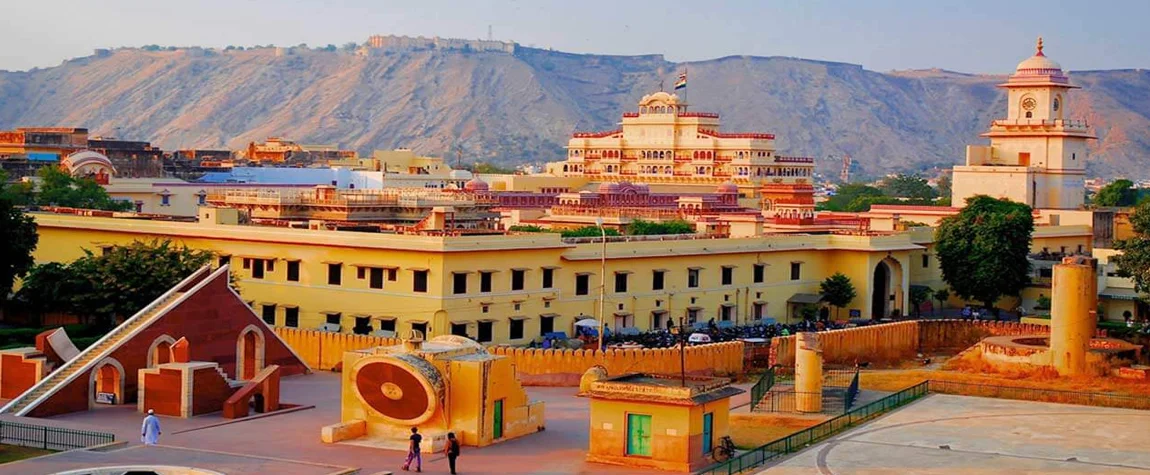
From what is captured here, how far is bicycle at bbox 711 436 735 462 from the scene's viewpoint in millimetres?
34906

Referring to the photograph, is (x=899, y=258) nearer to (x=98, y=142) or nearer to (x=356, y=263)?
(x=356, y=263)

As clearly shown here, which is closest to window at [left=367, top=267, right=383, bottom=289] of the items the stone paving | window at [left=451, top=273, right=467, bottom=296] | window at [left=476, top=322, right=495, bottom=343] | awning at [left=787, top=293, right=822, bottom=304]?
window at [left=451, top=273, right=467, bottom=296]

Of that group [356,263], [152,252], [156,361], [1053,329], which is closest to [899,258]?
[1053,329]

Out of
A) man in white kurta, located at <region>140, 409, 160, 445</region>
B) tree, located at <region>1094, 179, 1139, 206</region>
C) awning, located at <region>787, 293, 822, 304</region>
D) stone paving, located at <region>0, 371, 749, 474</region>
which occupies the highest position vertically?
tree, located at <region>1094, 179, 1139, 206</region>

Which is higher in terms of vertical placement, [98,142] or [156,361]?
[98,142]

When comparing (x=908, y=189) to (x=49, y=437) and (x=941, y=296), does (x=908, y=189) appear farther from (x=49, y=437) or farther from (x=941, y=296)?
(x=49, y=437)

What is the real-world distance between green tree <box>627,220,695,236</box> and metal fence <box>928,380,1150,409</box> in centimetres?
2044

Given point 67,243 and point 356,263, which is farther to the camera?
point 67,243

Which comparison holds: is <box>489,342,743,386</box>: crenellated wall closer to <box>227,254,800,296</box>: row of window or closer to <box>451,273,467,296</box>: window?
<box>451,273,467,296</box>: window

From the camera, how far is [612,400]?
34.4 m

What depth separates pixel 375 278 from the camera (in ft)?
171

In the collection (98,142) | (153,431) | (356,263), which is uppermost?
(98,142)

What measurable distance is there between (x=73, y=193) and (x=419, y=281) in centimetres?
3214

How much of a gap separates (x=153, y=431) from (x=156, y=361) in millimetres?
7370
